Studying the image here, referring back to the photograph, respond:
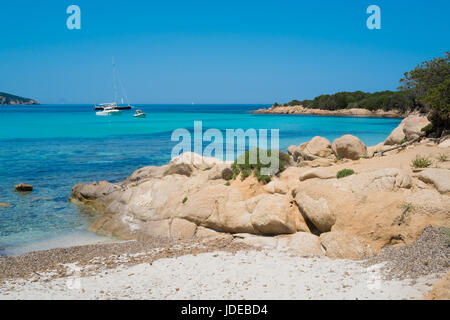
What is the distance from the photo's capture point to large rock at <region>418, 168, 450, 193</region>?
1088 centimetres

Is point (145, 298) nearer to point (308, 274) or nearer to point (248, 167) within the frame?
point (308, 274)

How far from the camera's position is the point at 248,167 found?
16281 mm

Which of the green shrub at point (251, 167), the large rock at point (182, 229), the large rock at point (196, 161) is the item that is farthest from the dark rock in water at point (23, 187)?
the green shrub at point (251, 167)

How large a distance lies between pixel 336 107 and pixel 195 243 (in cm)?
11095

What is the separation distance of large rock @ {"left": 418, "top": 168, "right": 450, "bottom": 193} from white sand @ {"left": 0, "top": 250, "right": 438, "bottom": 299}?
385 centimetres

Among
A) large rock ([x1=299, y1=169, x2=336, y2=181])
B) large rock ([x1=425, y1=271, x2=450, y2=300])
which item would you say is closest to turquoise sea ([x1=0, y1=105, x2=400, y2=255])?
large rock ([x1=299, y1=169, x2=336, y2=181])

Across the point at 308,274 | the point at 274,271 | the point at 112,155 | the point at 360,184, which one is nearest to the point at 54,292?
the point at 274,271

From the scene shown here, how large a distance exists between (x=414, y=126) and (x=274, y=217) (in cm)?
1122

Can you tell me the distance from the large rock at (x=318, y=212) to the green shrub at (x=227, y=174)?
15.5 ft

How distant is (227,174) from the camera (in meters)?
16.6

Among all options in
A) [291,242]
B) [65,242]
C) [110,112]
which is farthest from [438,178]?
[110,112]

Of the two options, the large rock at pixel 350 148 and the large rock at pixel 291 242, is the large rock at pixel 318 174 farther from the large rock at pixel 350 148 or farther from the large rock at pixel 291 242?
the large rock at pixel 350 148

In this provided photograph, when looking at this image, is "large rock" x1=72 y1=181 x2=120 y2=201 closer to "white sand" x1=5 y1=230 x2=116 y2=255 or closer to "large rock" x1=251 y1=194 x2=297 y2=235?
"white sand" x1=5 y1=230 x2=116 y2=255

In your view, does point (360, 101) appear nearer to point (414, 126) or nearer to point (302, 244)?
point (414, 126)
